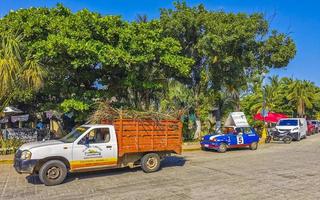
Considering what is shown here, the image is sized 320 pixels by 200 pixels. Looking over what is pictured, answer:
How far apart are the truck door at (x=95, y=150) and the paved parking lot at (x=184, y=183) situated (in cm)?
53

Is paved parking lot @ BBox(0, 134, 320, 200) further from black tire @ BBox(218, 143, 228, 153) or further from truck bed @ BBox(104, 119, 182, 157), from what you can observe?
black tire @ BBox(218, 143, 228, 153)

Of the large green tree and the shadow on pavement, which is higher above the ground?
the large green tree

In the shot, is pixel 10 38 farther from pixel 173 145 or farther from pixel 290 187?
pixel 290 187

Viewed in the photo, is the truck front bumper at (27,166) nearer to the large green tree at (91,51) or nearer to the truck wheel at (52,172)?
the truck wheel at (52,172)

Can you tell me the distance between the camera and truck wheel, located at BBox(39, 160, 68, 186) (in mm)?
10445

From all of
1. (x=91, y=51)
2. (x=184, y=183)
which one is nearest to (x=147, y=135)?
(x=184, y=183)

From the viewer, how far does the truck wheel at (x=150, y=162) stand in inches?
501

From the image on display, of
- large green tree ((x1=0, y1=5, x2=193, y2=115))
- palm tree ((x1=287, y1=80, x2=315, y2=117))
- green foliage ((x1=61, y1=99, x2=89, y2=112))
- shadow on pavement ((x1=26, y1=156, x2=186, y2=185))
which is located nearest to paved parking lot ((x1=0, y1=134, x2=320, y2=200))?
shadow on pavement ((x1=26, y1=156, x2=186, y2=185))

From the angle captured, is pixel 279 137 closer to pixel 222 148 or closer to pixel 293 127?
pixel 293 127

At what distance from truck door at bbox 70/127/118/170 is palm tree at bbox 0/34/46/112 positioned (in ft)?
19.7

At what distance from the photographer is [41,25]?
17.0m

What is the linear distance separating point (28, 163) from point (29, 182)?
1047 millimetres

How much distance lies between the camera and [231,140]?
2023 centimetres

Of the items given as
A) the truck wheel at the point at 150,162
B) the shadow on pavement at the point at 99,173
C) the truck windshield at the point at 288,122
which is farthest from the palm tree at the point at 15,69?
the truck windshield at the point at 288,122
